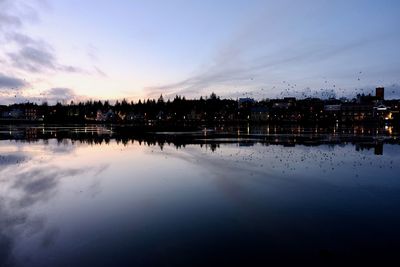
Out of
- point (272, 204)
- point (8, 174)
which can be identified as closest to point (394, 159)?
point (272, 204)

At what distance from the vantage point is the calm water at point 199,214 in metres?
10.6

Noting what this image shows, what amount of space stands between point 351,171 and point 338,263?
626 inches

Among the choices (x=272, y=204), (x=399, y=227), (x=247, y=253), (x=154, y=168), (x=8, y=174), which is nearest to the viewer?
(x=247, y=253)

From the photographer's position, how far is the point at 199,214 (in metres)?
14.6

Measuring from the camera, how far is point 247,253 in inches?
418

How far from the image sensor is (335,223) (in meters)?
13.3

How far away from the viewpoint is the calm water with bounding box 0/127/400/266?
34.8ft

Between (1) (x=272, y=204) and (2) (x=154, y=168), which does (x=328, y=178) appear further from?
(2) (x=154, y=168)

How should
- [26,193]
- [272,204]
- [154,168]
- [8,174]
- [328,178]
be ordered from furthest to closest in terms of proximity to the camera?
[154,168] < [8,174] < [328,178] < [26,193] < [272,204]

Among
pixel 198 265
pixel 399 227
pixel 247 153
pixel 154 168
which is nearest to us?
pixel 198 265

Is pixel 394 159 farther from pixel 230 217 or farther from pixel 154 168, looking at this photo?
pixel 230 217

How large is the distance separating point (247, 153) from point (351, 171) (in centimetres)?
1200

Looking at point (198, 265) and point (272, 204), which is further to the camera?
point (272, 204)

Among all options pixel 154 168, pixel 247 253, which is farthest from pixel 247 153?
pixel 247 253
